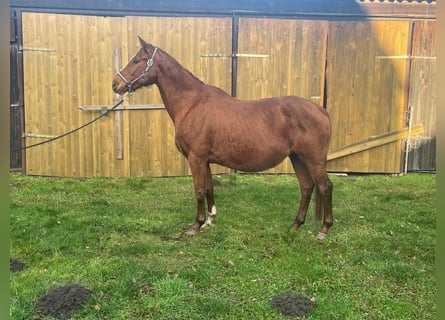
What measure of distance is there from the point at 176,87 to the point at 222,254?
199 centimetres

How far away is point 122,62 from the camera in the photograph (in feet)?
23.8

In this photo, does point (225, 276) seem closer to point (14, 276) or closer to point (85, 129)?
point (14, 276)

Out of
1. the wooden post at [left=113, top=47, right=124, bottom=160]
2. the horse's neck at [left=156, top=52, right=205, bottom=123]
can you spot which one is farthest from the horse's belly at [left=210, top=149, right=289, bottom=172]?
the wooden post at [left=113, top=47, right=124, bottom=160]

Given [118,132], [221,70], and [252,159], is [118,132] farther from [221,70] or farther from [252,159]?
[252,159]

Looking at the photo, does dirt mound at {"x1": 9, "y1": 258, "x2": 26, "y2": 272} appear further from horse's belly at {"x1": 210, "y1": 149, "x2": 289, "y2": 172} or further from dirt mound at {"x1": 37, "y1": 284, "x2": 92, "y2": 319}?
horse's belly at {"x1": 210, "y1": 149, "x2": 289, "y2": 172}

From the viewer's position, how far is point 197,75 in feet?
24.6

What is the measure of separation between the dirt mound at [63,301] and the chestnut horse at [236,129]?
1725 millimetres

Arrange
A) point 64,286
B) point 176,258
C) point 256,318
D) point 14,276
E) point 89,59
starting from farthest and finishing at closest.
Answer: point 89,59 < point 176,258 < point 14,276 < point 64,286 < point 256,318

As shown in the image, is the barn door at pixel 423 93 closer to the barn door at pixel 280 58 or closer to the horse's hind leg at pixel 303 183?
the barn door at pixel 280 58

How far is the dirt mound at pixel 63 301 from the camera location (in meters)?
2.97

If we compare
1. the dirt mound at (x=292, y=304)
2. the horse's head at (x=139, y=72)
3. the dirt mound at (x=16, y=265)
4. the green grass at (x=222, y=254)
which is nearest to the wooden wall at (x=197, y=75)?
the green grass at (x=222, y=254)

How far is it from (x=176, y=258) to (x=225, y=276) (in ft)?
1.97

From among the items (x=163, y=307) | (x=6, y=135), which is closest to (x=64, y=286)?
(x=163, y=307)

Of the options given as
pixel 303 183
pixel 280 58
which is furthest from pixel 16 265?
pixel 280 58
